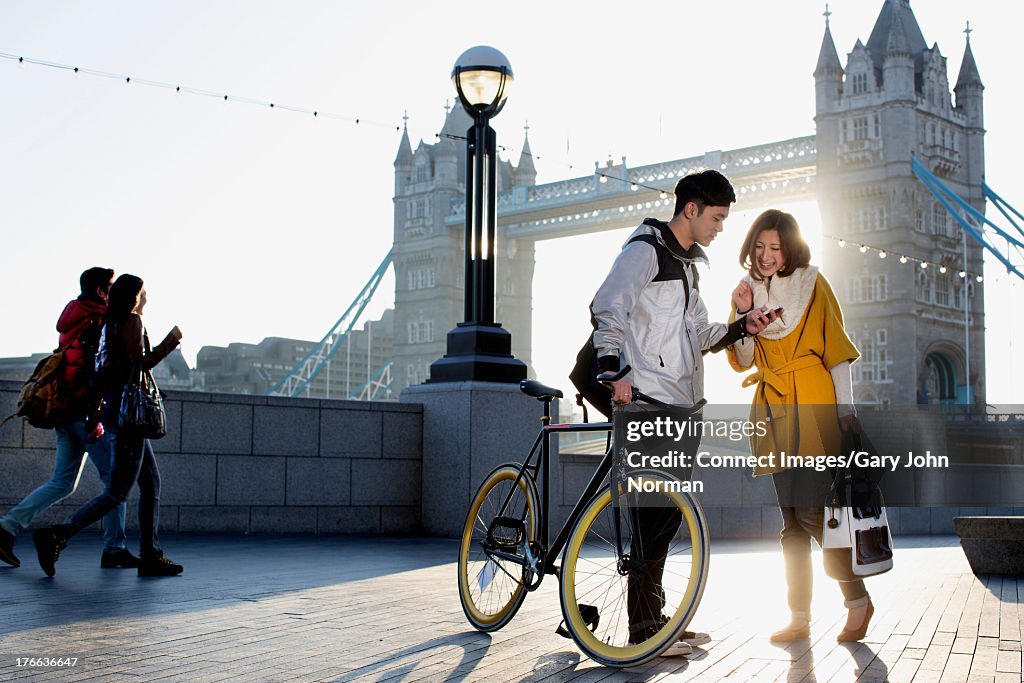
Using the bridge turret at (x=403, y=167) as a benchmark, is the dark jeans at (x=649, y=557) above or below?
below

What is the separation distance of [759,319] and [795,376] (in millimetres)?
198

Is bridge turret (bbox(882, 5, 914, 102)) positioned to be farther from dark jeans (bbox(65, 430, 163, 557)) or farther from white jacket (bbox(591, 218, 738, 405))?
white jacket (bbox(591, 218, 738, 405))

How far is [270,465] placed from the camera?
7.25m

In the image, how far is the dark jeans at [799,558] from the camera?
343 cm

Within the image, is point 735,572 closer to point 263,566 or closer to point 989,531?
point 989,531

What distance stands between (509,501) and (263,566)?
82.9 inches

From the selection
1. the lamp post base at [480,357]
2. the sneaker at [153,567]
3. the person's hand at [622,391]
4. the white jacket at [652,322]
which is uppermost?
the lamp post base at [480,357]

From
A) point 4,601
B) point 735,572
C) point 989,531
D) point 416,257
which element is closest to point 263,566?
point 4,601

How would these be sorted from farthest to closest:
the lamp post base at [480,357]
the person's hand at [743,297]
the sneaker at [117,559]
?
the lamp post base at [480,357]
the sneaker at [117,559]
the person's hand at [743,297]

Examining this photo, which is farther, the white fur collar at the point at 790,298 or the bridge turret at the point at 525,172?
the bridge turret at the point at 525,172

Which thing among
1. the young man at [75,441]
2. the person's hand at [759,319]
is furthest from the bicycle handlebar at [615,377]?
the young man at [75,441]

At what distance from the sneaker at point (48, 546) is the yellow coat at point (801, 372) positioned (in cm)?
275

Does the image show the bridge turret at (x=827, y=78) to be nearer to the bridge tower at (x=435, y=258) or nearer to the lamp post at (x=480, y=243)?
the bridge tower at (x=435, y=258)

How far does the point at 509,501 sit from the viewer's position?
11.7 feet
